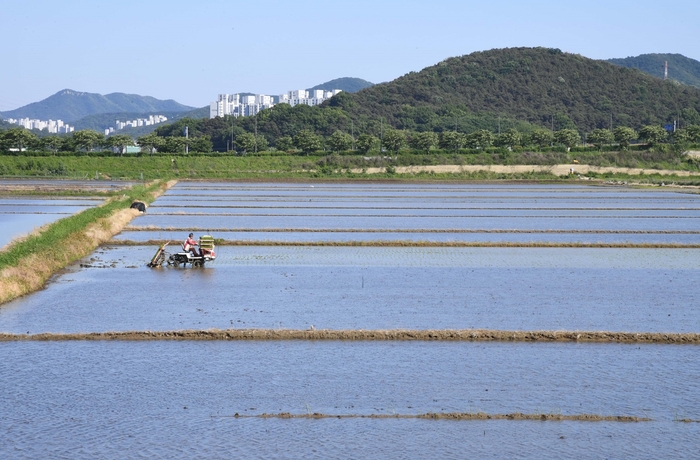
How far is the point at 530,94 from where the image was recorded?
14362 cm

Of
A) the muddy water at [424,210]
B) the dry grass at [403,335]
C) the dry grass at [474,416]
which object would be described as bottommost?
the dry grass at [474,416]

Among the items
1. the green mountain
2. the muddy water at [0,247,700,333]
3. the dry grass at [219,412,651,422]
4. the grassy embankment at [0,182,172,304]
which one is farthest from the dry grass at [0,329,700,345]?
the green mountain

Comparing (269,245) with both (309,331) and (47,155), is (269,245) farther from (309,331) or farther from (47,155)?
(47,155)

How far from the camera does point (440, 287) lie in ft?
60.8

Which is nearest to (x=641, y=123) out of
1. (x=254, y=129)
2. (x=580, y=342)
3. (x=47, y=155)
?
(x=254, y=129)

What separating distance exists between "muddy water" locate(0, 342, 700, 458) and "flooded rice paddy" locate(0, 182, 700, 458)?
1.3 inches

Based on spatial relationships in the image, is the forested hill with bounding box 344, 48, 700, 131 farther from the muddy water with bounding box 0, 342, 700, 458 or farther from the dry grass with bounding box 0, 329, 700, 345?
the muddy water with bounding box 0, 342, 700, 458

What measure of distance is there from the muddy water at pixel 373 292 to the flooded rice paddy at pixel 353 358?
0.26 feet

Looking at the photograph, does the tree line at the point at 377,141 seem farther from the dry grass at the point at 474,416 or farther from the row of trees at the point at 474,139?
the dry grass at the point at 474,416

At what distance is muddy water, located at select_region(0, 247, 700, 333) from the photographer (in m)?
14.9

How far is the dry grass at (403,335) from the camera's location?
13535 mm

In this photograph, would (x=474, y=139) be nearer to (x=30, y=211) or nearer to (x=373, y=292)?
(x=30, y=211)

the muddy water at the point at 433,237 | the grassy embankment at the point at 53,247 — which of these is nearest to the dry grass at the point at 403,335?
the grassy embankment at the point at 53,247

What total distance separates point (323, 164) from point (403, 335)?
2560 inches
